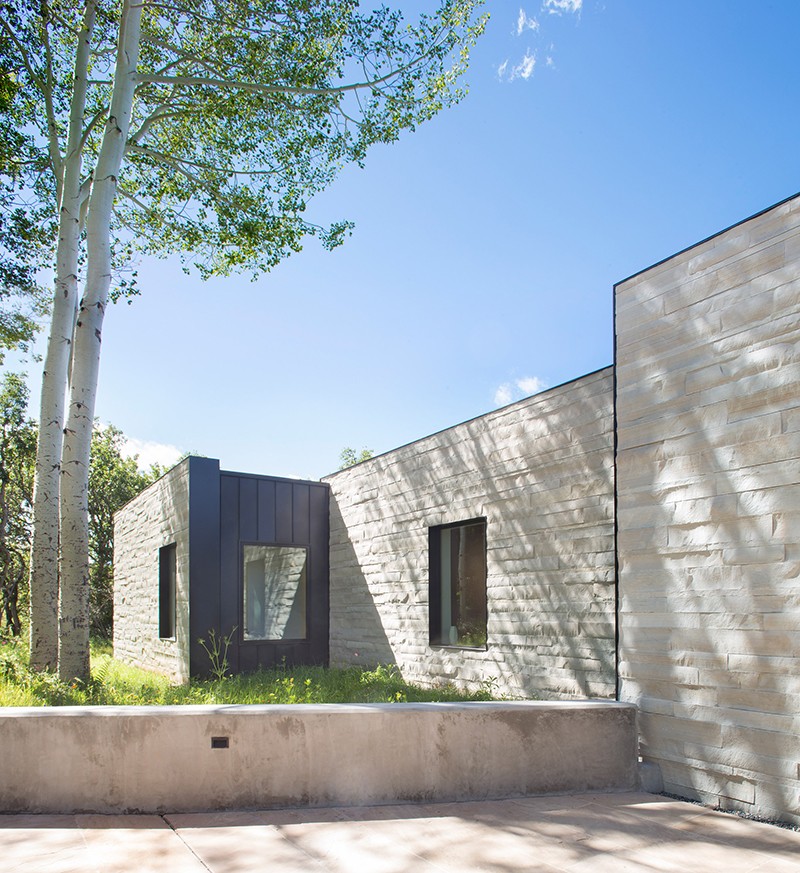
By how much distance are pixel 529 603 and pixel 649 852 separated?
3.05 m

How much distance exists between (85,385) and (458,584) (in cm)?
415

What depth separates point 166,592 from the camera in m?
10.6

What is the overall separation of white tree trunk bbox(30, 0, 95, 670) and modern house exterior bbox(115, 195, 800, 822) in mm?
1845

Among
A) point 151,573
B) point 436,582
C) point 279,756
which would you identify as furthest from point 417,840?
point 151,573

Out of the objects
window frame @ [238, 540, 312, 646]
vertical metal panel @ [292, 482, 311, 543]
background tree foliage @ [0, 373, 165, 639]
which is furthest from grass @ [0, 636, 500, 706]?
background tree foliage @ [0, 373, 165, 639]

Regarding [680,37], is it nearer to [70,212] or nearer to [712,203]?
[712,203]

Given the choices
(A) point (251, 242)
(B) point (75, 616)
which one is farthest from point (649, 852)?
(A) point (251, 242)

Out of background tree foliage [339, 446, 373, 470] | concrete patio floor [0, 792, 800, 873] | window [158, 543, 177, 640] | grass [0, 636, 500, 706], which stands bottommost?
concrete patio floor [0, 792, 800, 873]

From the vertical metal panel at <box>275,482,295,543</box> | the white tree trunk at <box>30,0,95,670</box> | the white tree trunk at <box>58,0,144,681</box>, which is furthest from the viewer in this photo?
the vertical metal panel at <box>275,482,295,543</box>

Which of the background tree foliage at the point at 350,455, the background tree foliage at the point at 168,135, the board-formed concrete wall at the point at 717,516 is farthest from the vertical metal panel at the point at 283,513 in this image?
the background tree foliage at the point at 350,455

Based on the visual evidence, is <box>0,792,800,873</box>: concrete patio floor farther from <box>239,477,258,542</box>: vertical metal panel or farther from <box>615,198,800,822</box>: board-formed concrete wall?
<box>239,477,258,542</box>: vertical metal panel

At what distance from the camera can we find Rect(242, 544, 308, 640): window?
31.0ft

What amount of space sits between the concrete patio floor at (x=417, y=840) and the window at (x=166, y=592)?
6502 millimetres

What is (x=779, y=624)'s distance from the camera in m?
3.86
